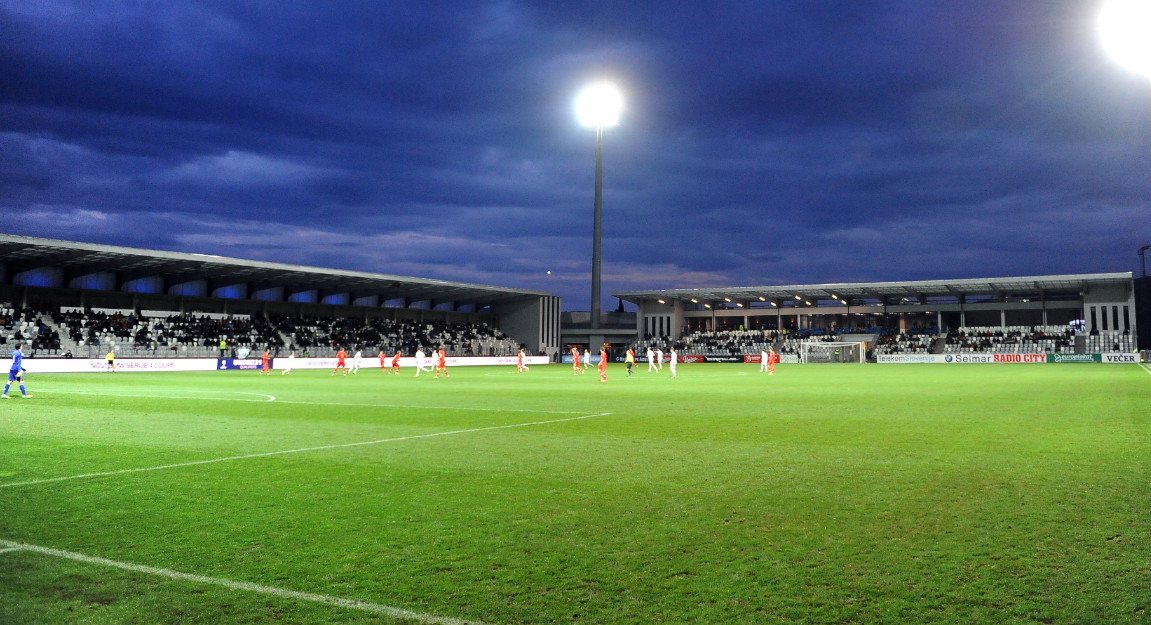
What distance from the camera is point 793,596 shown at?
171 inches

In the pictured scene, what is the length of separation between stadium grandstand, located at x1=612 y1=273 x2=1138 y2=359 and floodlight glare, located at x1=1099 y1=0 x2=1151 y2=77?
52.0 m

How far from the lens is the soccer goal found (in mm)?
75438

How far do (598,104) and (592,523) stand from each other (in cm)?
6169

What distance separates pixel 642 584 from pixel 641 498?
258 cm

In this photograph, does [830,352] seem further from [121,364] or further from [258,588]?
[258,588]

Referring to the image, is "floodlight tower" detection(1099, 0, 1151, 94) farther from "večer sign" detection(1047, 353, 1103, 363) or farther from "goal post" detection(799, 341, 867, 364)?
"goal post" detection(799, 341, 867, 364)

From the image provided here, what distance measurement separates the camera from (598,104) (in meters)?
64.5

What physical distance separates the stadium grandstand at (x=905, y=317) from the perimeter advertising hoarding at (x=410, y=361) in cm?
2048

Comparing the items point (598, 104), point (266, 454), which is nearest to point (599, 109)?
point (598, 104)

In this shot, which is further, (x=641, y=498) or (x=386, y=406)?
(x=386, y=406)

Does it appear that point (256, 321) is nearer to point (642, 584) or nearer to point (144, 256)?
point (144, 256)

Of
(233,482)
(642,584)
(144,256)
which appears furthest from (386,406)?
(144,256)

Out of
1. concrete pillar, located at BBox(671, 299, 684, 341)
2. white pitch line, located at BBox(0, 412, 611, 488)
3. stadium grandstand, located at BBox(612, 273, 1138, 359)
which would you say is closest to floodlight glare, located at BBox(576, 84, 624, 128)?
stadium grandstand, located at BBox(612, 273, 1138, 359)

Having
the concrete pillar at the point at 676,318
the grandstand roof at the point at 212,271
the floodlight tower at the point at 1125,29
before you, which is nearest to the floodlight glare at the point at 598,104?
the grandstand roof at the point at 212,271
